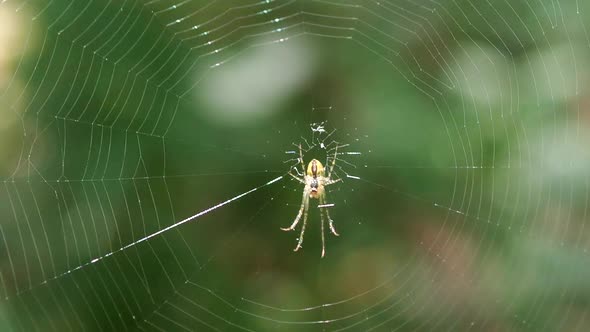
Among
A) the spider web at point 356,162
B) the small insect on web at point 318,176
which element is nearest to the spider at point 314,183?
the small insect on web at point 318,176

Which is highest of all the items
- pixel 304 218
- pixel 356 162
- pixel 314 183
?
pixel 356 162

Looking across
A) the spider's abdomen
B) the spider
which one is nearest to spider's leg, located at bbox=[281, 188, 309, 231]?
the spider

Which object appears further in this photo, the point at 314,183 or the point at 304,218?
the point at 314,183

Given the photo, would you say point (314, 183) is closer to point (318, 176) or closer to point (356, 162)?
point (318, 176)

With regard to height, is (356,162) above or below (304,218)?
above

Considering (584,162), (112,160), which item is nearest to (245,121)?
(112,160)

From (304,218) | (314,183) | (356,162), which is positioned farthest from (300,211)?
(356,162)

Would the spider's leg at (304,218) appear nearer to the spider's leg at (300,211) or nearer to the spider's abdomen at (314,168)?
the spider's leg at (300,211)

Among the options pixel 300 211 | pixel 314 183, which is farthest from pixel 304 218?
pixel 314 183
